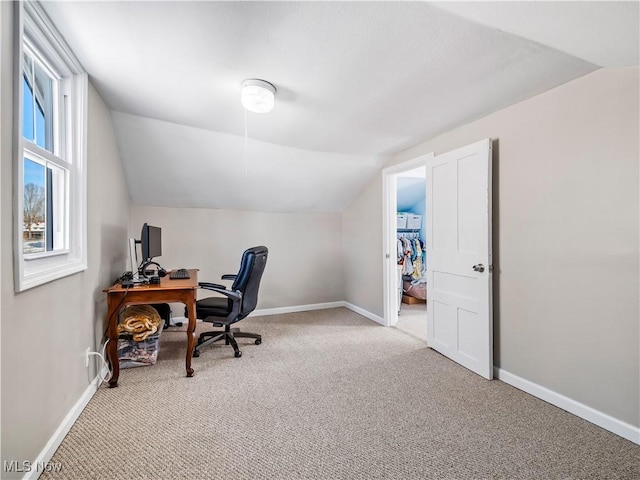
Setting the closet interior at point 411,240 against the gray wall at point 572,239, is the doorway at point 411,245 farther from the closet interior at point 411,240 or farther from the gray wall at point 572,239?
the gray wall at point 572,239

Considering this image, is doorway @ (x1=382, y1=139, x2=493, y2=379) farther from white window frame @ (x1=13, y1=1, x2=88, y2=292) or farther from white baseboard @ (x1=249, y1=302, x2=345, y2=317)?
white window frame @ (x1=13, y1=1, x2=88, y2=292)

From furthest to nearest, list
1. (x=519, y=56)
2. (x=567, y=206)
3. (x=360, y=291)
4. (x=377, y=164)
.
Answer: (x=360, y=291) → (x=377, y=164) → (x=567, y=206) → (x=519, y=56)

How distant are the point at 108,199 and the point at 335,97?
6.94 ft

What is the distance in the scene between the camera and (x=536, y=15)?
1415 mm

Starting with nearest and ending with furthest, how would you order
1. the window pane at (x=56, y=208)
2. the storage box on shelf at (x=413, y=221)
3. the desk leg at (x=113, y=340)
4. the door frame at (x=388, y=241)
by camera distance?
the window pane at (x=56, y=208) < the desk leg at (x=113, y=340) < the door frame at (x=388, y=241) < the storage box on shelf at (x=413, y=221)

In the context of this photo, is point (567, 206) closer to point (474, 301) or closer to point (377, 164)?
point (474, 301)

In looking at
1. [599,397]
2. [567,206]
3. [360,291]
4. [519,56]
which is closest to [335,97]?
[519,56]

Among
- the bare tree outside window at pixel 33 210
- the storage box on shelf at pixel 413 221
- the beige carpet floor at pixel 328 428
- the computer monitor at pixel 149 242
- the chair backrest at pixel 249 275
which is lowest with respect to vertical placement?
the beige carpet floor at pixel 328 428

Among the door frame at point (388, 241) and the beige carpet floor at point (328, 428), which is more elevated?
the door frame at point (388, 241)

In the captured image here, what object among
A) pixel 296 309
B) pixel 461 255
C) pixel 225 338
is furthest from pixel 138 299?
pixel 461 255

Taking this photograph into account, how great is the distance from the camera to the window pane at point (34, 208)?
166 centimetres

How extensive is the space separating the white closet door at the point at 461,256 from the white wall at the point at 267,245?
2.02 meters

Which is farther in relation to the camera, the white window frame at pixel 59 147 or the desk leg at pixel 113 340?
the desk leg at pixel 113 340

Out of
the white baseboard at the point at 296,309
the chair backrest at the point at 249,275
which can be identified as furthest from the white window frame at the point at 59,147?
the white baseboard at the point at 296,309
